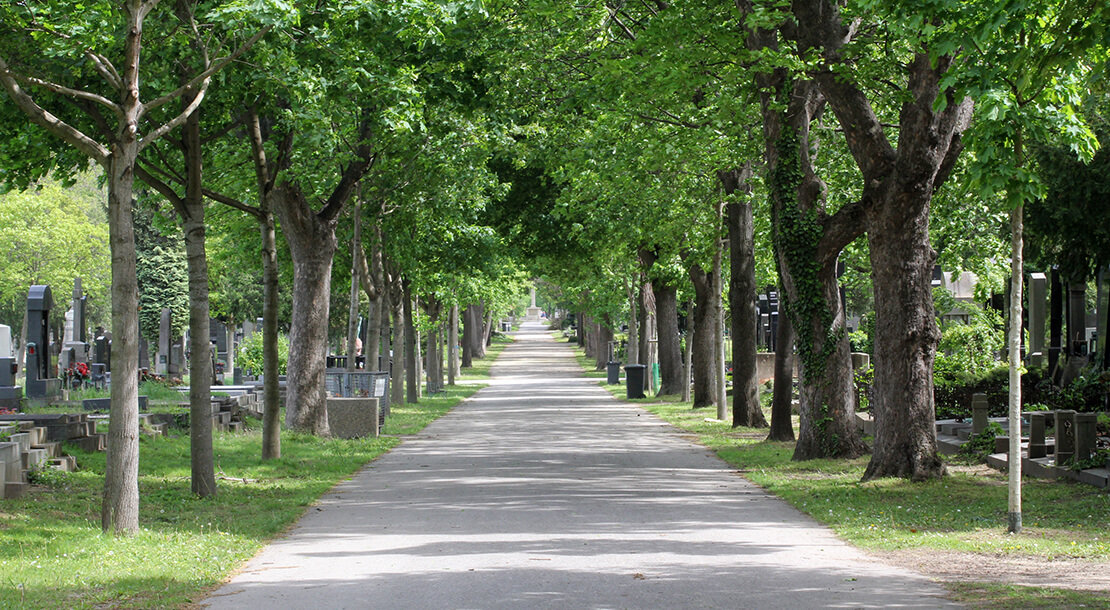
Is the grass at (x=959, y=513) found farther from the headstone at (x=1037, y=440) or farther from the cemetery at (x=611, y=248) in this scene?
the headstone at (x=1037, y=440)

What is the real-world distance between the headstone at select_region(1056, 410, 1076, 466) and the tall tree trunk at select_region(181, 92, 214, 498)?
387 inches

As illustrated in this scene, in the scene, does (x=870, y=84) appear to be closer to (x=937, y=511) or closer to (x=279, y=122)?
(x=937, y=511)

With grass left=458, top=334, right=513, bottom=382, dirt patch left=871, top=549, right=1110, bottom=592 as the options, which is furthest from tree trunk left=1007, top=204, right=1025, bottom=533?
grass left=458, top=334, right=513, bottom=382

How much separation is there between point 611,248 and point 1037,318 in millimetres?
11552

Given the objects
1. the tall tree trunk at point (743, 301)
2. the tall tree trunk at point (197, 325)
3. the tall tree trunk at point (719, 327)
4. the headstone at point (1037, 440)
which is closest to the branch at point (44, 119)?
the tall tree trunk at point (197, 325)

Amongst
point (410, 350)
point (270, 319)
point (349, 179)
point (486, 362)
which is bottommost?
point (486, 362)

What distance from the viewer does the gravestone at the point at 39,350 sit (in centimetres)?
2786

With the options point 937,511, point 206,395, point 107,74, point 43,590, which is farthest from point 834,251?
Answer: point 43,590

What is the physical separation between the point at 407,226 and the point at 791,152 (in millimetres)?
14885

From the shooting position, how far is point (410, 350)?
3759 cm

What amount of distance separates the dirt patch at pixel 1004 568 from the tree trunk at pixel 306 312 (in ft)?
46.0

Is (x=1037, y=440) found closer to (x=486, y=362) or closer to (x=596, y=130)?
(x=596, y=130)

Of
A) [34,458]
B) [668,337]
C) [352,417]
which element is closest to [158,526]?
[34,458]

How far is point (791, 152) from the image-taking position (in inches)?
682
